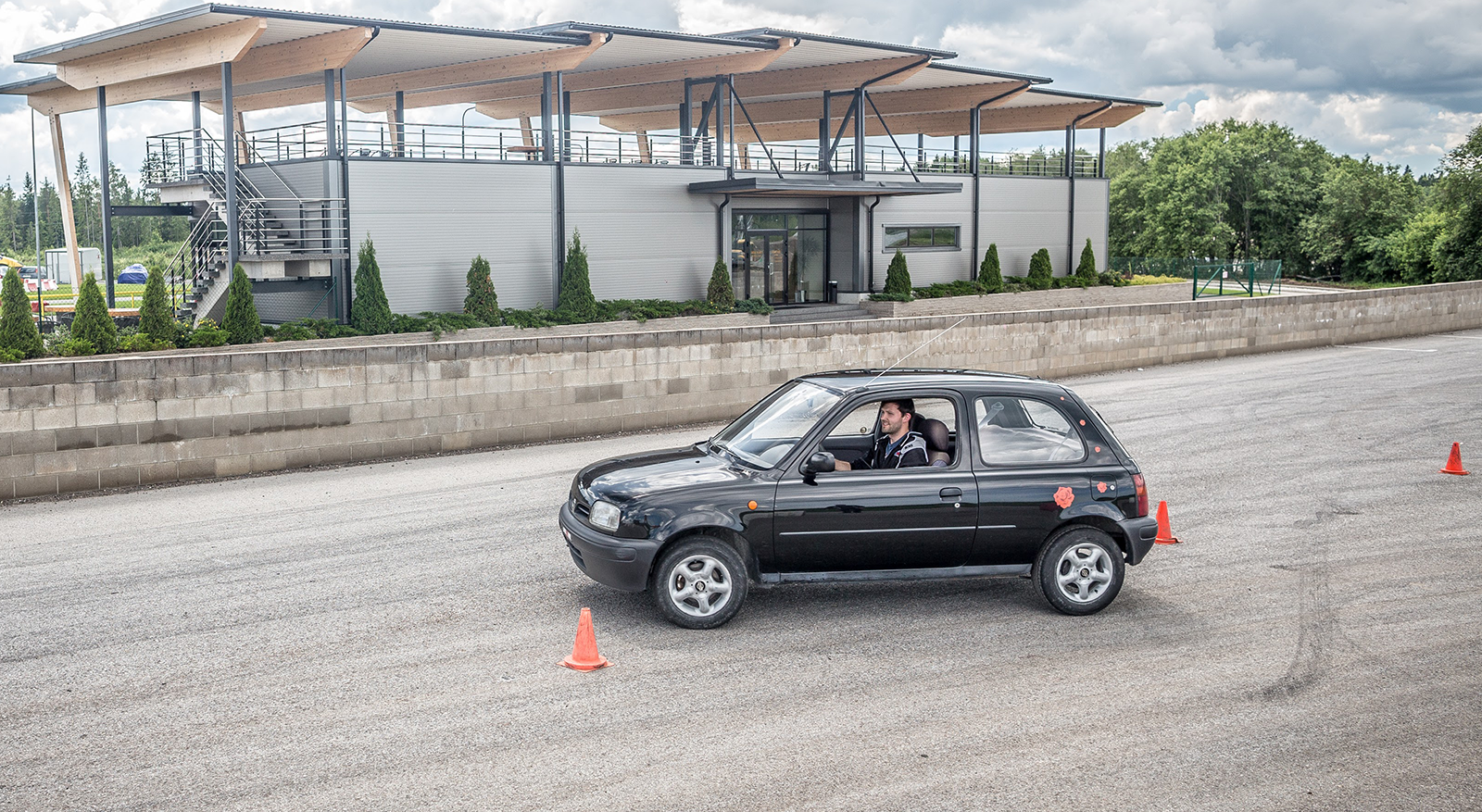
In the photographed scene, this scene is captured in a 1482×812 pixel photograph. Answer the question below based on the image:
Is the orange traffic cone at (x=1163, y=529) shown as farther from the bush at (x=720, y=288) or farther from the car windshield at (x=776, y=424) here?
the bush at (x=720, y=288)

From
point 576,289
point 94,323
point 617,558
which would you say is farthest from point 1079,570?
point 576,289

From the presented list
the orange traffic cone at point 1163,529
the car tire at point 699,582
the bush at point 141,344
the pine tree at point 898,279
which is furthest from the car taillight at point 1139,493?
the pine tree at point 898,279

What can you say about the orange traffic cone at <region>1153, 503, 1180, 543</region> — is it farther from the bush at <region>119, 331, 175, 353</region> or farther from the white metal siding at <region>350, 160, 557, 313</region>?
the white metal siding at <region>350, 160, 557, 313</region>

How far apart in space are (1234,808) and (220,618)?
6.46 m

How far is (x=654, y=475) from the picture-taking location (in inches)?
327

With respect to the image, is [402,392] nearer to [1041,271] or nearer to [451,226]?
[451,226]

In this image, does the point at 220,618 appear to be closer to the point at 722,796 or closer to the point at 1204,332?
the point at 722,796

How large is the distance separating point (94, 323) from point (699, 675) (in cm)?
1929

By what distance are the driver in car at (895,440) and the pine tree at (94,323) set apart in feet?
60.2

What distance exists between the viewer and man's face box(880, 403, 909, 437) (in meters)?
8.63

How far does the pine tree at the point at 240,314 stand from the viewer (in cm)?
2423

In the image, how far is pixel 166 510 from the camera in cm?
1198

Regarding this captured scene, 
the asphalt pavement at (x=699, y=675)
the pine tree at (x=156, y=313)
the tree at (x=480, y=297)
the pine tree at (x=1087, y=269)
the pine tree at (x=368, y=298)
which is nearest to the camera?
the asphalt pavement at (x=699, y=675)

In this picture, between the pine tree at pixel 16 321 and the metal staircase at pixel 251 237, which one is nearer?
the pine tree at pixel 16 321
